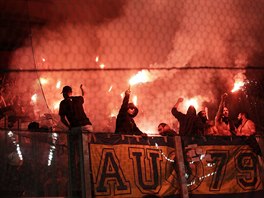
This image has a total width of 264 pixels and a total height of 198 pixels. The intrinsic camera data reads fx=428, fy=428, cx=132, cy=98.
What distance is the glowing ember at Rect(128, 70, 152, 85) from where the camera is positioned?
305 inches

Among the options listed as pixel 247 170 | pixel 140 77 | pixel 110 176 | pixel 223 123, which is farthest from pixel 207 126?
pixel 110 176

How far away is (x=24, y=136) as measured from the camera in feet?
13.7

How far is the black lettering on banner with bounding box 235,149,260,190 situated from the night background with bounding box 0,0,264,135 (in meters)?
2.26

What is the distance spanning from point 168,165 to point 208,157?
536mm

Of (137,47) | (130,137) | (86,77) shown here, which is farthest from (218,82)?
(130,137)

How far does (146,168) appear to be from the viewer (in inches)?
184

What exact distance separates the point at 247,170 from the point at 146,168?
4.52 feet

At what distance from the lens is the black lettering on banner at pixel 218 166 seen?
197 inches

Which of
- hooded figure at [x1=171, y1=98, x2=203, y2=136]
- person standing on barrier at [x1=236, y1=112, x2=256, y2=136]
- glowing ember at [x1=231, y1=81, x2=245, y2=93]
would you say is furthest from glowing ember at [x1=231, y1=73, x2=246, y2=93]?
hooded figure at [x1=171, y1=98, x2=203, y2=136]

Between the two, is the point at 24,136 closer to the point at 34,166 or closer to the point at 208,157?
the point at 34,166

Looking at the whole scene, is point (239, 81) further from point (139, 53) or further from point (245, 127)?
point (245, 127)

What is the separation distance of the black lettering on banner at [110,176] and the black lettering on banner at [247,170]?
4.92 ft

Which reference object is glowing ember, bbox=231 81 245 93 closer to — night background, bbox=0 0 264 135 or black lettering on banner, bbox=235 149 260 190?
night background, bbox=0 0 264 135

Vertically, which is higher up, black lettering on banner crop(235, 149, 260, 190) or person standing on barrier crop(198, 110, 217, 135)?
person standing on barrier crop(198, 110, 217, 135)
